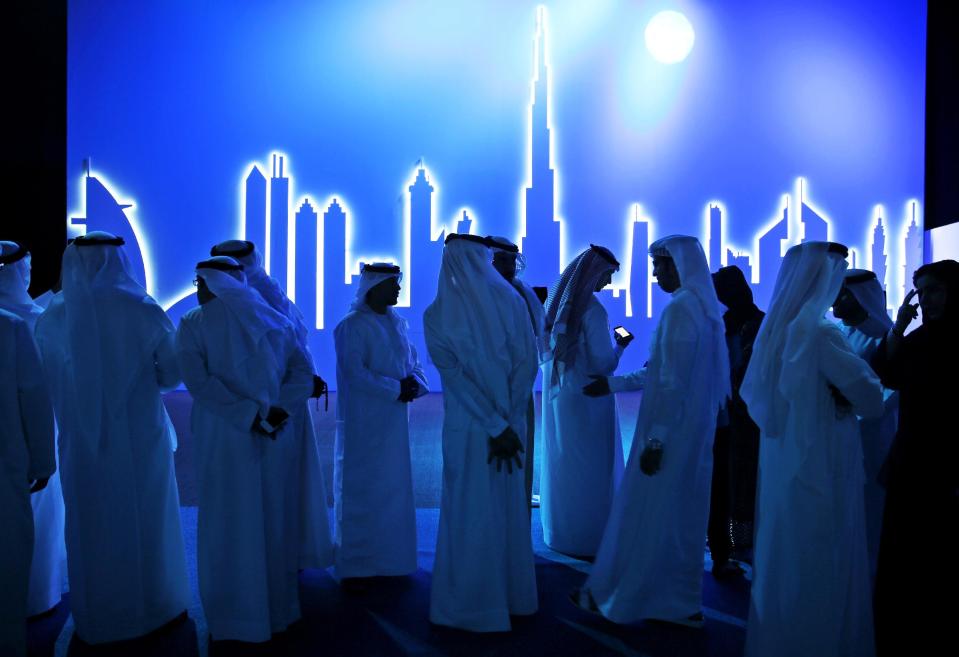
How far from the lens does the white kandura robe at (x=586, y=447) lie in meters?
3.84

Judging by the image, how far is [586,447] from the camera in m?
3.88

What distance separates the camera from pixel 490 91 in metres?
8.90

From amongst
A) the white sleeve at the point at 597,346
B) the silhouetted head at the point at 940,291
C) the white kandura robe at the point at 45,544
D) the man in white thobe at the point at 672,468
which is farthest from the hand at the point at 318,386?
the silhouetted head at the point at 940,291

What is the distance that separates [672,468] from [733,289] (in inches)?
44.4

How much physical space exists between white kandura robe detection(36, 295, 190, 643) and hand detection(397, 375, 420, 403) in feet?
3.26

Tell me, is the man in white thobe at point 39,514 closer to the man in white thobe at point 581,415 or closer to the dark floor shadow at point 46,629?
the dark floor shadow at point 46,629

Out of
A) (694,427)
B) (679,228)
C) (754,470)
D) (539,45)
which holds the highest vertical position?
(539,45)

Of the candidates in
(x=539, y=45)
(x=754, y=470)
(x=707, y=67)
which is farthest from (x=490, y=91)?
(x=754, y=470)

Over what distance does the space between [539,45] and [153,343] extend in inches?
282

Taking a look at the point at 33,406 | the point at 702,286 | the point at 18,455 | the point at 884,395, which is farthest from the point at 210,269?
the point at 884,395

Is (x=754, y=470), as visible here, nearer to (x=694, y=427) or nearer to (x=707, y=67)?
(x=694, y=427)

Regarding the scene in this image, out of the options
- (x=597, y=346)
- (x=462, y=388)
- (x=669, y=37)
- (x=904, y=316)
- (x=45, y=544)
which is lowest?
(x=45, y=544)

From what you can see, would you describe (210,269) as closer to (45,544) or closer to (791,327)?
(45,544)

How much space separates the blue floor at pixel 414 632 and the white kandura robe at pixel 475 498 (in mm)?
130
